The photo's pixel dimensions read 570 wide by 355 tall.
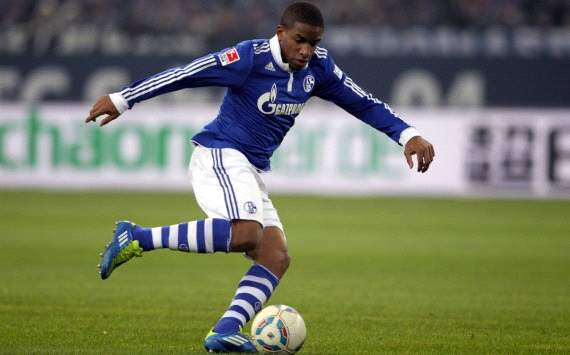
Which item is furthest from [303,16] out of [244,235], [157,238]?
[157,238]

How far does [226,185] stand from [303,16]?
1.05 meters

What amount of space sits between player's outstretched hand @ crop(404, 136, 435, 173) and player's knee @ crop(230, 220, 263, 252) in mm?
1036

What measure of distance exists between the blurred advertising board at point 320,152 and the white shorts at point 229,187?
1445 cm

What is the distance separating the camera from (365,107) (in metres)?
7.25

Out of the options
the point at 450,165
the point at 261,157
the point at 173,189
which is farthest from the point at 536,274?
the point at 173,189

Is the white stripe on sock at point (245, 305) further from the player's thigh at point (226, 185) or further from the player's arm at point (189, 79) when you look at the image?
the player's arm at point (189, 79)

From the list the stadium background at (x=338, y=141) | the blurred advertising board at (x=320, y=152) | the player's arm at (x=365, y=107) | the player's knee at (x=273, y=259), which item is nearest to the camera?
the player's knee at (x=273, y=259)

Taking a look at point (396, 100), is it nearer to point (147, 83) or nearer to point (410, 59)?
point (410, 59)

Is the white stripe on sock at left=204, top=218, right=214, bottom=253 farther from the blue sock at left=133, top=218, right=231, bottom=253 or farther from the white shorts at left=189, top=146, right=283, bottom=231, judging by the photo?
the white shorts at left=189, top=146, right=283, bottom=231

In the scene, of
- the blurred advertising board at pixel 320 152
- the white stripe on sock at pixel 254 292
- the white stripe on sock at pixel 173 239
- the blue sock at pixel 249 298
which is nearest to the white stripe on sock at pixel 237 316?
the blue sock at pixel 249 298

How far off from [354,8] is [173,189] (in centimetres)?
582

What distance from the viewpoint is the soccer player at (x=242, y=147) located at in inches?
253

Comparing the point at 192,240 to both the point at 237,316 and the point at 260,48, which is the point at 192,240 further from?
the point at 260,48

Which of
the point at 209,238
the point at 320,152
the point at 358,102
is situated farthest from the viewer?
the point at 320,152
